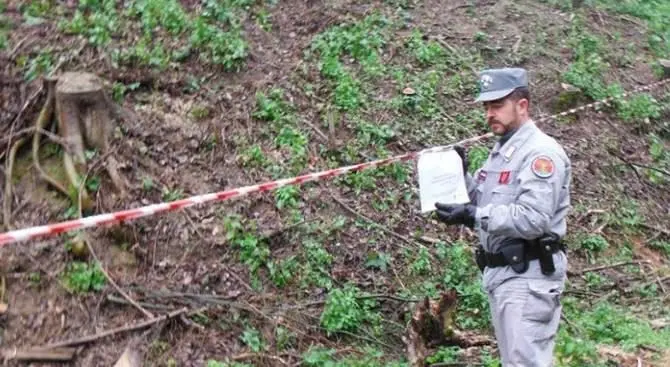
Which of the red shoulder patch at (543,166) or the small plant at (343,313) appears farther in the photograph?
the small plant at (343,313)

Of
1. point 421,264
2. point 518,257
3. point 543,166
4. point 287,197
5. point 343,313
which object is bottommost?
point 421,264

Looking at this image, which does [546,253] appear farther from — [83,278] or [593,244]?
[593,244]

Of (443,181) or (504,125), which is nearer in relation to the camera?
(504,125)

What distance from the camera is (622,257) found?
318 inches

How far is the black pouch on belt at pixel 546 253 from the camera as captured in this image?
157 inches

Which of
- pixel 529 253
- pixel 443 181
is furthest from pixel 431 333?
pixel 529 253

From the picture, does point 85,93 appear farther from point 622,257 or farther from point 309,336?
point 622,257

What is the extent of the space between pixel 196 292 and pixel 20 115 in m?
2.34

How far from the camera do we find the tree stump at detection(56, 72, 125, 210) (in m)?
6.29

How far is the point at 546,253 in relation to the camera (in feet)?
13.1

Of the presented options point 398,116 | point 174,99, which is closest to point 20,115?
point 174,99

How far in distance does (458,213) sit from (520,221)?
37 cm

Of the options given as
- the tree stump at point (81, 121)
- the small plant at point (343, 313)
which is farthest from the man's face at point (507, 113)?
the tree stump at point (81, 121)

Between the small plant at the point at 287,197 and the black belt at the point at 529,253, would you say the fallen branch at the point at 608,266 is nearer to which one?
the small plant at the point at 287,197
